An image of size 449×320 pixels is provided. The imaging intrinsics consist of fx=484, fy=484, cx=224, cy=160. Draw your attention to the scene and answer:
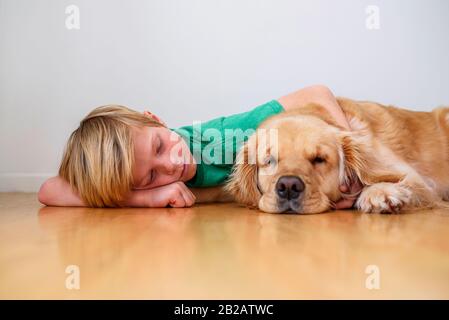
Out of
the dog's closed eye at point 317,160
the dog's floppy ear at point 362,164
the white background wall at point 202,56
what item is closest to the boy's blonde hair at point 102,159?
the dog's closed eye at point 317,160

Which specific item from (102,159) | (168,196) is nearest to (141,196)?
(168,196)

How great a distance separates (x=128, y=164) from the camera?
1.96 meters

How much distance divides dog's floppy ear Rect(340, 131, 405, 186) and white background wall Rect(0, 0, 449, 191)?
1282 mm

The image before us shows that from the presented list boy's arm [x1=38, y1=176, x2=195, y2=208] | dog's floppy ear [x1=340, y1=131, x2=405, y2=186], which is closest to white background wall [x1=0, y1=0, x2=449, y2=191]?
boy's arm [x1=38, y1=176, x2=195, y2=208]

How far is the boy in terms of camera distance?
6.56ft

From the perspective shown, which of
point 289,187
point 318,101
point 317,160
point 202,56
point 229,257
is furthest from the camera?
point 202,56

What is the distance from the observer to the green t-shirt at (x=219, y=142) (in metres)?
2.30

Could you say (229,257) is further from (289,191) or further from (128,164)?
(128,164)

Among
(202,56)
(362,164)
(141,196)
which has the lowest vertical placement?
(141,196)

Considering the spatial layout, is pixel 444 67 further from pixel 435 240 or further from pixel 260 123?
pixel 435 240

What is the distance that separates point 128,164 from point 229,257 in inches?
40.2

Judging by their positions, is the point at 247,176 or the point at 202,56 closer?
the point at 247,176

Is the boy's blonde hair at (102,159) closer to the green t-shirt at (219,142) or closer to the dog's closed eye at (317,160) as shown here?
the green t-shirt at (219,142)

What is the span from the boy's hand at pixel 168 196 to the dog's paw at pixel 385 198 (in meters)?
0.73
